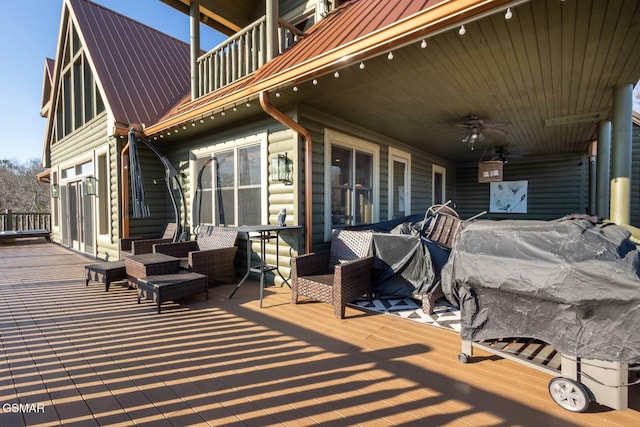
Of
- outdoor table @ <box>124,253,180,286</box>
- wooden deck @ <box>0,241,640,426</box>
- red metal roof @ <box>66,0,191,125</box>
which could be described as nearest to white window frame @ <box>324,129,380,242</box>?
wooden deck @ <box>0,241,640,426</box>

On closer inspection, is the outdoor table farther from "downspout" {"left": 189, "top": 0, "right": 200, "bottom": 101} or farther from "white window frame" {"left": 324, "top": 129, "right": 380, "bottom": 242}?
"downspout" {"left": 189, "top": 0, "right": 200, "bottom": 101}

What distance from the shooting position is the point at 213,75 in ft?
17.1

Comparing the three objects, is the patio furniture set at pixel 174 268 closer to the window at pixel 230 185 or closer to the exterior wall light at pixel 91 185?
the window at pixel 230 185

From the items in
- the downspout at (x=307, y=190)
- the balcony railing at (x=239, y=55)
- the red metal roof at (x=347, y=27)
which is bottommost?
the downspout at (x=307, y=190)

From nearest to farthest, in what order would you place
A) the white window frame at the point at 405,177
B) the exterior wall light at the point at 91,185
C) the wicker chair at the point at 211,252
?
the wicker chair at the point at 211,252 → the white window frame at the point at 405,177 → the exterior wall light at the point at 91,185

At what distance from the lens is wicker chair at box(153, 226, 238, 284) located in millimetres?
4156

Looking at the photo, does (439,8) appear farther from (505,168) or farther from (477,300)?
(505,168)

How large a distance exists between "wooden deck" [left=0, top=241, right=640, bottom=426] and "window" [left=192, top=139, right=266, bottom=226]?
6.37ft

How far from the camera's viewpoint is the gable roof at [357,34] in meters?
2.12

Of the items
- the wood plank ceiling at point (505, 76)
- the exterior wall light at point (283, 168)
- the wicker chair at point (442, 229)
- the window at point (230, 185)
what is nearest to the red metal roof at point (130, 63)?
the window at point (230, 185)

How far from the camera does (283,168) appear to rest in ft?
13.4

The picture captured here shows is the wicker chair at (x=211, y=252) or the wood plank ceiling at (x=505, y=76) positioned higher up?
the wood plank ceiling at (x=505, y=76)

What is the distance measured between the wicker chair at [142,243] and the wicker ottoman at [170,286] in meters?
1.57

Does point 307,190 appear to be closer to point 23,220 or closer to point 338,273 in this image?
point 338,273
